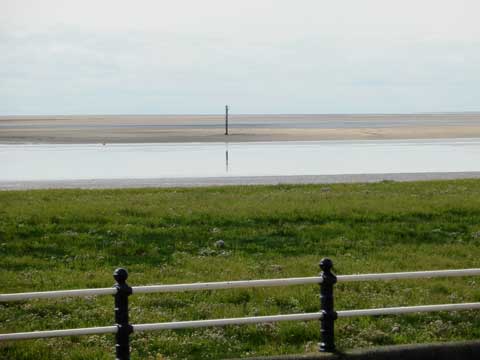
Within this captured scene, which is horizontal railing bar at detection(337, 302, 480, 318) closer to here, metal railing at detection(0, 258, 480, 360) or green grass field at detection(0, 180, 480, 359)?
metal railing at detection(0, 258, 480, 360)

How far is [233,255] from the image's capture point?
1281 centimetres

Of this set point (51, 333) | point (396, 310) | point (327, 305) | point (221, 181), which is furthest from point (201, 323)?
point (221, 181)

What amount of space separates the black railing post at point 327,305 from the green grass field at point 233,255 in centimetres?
53

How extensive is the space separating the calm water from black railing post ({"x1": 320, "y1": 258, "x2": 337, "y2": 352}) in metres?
20.1

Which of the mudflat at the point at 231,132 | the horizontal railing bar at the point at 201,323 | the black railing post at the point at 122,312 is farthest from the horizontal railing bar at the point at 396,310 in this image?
the mudflat at the point at 231,132

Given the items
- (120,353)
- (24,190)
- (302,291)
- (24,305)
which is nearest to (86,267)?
(24,305)

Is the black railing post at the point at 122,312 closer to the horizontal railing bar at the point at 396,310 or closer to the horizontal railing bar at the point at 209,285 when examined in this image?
the horizontal railing bar at the point at 209,285

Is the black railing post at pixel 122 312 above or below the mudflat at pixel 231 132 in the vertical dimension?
below

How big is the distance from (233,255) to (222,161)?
21.8 meters

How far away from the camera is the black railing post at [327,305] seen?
718cm

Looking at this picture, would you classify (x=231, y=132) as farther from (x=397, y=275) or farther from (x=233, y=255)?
(x=397, y=275)

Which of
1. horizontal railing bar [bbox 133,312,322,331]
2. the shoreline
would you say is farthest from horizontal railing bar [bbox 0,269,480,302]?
the shoreline

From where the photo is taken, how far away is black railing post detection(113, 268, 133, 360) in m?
6.82

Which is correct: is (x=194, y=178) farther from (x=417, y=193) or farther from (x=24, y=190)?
(x=417, y=193)
